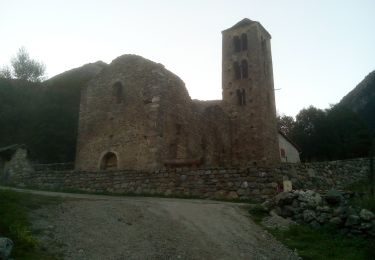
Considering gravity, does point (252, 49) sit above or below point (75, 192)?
above

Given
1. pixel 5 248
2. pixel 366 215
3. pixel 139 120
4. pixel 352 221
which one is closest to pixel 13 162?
pixel 139 120

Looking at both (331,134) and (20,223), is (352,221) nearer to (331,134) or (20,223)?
(20,223)

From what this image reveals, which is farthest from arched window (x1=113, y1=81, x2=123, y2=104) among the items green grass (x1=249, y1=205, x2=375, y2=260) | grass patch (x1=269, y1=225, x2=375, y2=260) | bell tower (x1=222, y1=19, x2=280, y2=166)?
grass patch (x1=269, y1=225, x2=375, y2=260)

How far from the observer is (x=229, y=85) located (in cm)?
3278

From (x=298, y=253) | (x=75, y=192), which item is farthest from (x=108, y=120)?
(x=298, y=253)

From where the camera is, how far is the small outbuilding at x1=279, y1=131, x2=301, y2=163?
35656 millimetres

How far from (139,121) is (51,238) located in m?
13.2

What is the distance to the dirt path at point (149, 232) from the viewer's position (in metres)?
7.06

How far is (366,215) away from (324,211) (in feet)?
3.30

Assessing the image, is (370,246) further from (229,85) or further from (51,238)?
(229,85)

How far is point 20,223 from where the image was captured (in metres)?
7.39

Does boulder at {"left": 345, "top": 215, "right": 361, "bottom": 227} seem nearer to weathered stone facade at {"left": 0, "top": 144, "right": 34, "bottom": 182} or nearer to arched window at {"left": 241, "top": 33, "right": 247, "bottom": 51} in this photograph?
weathered stone facade at {"left": 0, "top": 144, "right": 34, "bottom": 182}

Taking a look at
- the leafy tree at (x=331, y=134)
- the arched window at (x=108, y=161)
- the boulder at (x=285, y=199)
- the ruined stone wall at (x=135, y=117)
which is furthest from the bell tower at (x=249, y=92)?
the boulder at (x=285, y=199)

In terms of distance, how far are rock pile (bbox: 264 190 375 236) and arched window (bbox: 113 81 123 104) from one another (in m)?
13.0
